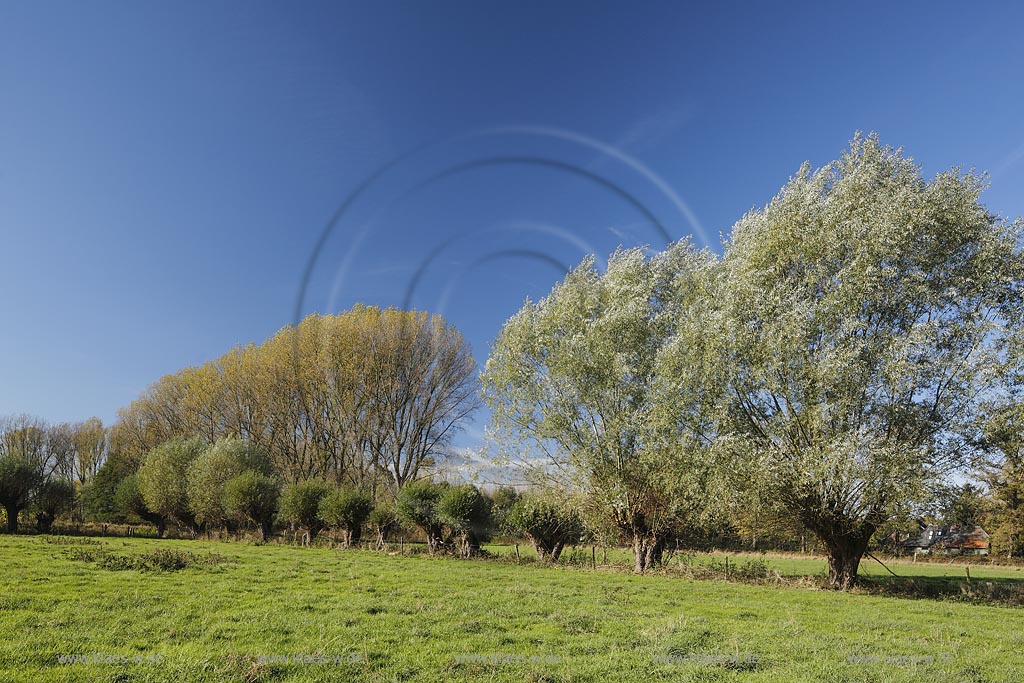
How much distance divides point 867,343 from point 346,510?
29.4 m

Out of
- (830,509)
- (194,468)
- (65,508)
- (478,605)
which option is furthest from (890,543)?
(65,508)

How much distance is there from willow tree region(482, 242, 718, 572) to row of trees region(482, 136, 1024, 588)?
98 millimetres

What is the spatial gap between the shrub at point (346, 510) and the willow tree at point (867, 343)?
79.8 ft

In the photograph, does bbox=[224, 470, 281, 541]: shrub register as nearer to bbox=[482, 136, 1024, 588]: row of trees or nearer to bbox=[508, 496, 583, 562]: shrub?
bbox=[508, 496, 583, 562]: shrub

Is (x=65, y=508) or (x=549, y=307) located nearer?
(x=549, y=307)

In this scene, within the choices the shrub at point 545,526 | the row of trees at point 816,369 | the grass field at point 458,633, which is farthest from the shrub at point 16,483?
the row of trees at point 816,369

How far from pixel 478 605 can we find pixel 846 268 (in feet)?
53.0

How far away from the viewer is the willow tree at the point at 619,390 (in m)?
20.7

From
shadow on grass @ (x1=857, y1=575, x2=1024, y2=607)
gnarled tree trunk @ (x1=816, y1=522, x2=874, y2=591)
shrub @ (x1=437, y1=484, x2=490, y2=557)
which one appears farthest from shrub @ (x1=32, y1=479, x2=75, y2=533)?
shadow on grass @ (x1=857, y1=575, x2=1024, y2=607)

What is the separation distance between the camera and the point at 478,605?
12156 millimetres

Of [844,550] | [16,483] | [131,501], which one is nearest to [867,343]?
[844,550]

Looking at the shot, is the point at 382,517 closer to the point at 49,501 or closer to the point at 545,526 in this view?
the point at 545,526

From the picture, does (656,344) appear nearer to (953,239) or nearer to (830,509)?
(830,509)

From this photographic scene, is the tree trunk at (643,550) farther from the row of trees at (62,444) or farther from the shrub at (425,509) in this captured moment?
the row of trees at (62,444)
